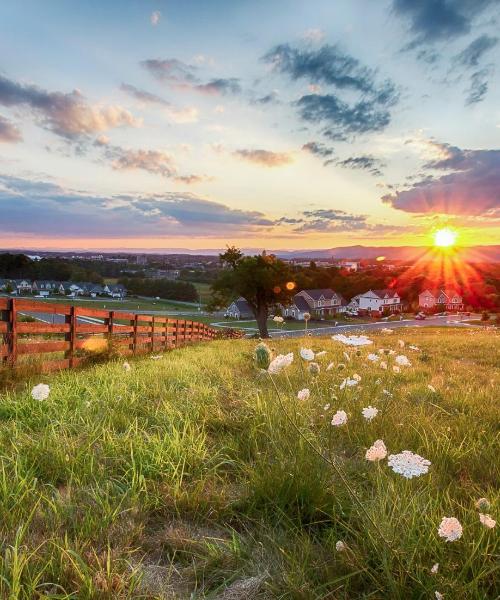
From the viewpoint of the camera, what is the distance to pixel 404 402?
4699 millimetres

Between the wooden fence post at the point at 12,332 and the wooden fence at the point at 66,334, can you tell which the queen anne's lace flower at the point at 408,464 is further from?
the wooden fence post at the point at 12,332

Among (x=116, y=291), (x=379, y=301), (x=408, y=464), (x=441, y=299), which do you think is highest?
(x=408, y=464)

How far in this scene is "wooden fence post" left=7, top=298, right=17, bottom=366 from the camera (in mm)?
6840

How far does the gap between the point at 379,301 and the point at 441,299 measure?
16445 millimetres

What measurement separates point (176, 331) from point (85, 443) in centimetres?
1475

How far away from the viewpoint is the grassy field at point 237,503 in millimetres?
1759

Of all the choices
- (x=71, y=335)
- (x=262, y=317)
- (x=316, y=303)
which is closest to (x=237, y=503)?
(x=71, y=335)

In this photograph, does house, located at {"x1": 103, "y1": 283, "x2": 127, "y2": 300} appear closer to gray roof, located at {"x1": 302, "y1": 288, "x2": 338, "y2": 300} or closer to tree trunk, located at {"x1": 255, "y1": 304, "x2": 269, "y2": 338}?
gray roof, located at {"x1": 302, "y1": 288, "x2": 338, "y2": 300}

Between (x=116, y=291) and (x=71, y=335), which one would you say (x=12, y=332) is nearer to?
(x=71, y=335)

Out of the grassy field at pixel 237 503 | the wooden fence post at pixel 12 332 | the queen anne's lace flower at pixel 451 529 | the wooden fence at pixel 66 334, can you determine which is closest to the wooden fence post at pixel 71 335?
the wooden fence at pixel 66 334

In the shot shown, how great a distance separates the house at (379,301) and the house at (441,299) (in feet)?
21.4

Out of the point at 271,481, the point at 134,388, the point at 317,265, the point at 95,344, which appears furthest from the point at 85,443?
the point at 317,265

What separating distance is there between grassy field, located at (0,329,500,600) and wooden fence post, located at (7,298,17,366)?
9.76 feet

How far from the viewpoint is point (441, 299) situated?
107 m
